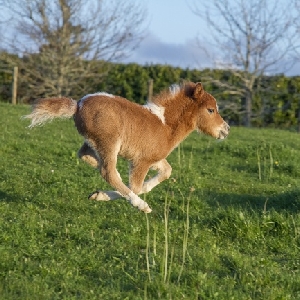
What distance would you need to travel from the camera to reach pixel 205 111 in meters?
8.48

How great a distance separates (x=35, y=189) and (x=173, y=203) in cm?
190

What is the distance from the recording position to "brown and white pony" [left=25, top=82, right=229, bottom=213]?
302 inches

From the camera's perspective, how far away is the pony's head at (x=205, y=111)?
8.40 meters

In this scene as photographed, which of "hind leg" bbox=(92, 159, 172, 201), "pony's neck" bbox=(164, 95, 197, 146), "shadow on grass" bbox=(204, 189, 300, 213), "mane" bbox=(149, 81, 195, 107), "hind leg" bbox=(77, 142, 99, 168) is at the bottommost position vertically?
"shadow on grass" bbox=(204, 189, 300, 213)

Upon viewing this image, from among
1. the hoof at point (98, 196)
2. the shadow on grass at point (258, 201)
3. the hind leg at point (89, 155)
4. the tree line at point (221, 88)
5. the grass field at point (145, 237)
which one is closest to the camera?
the grass field at point (145, 237)

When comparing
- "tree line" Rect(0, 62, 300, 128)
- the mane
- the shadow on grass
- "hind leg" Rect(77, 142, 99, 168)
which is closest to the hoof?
"hind leg" Rect(77, 142, 99, 168)

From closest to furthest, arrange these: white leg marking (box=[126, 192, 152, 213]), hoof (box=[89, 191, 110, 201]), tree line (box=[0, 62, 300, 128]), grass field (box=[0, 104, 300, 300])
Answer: grass field (box=[0, 104, 300, 300])
white leg marking (box=[126, 192, 152, 213])
hoof (box=[89, 191, 110, 201])
tree line (box=[0, 62, 300, 128])

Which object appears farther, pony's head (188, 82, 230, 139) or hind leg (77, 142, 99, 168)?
pony's head (188, 82, 230, 139)

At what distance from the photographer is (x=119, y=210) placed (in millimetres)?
8289

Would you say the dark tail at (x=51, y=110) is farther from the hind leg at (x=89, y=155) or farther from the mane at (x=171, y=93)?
the mane at (x=171, y=93)

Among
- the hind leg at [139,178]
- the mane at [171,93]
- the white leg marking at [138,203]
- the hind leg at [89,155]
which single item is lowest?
the white leg marking at [138,203]

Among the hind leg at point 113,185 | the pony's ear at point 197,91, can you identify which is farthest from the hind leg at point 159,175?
the pony's ear at point 197,91

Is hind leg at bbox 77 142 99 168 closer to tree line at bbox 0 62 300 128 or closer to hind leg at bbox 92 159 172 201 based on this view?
hind leg at bbox 92 159 172 201

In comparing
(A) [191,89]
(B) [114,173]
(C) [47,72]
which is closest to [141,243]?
(B) [114,173]
